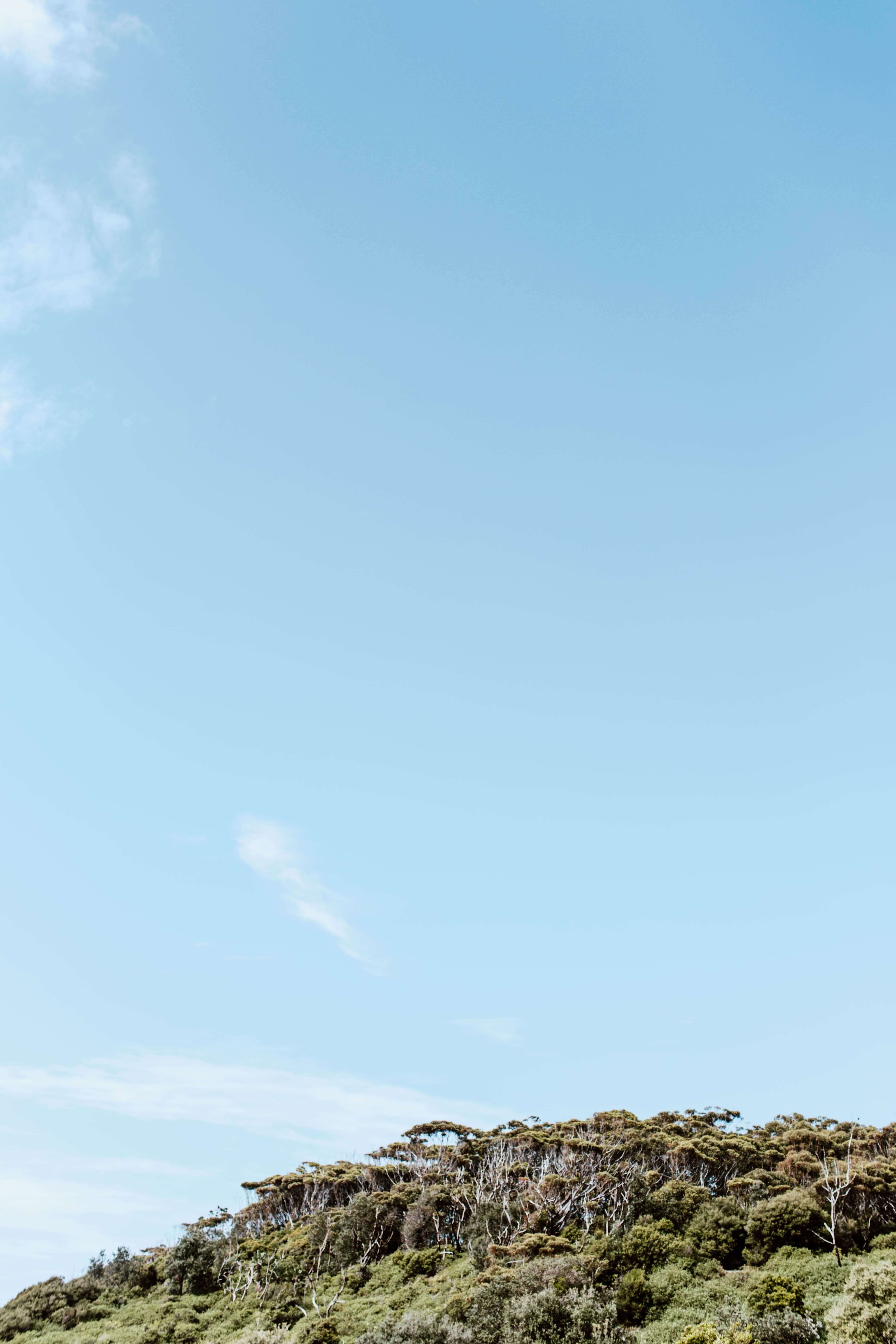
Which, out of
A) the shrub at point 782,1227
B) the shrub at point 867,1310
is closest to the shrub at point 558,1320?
the shrub at point 867,1310

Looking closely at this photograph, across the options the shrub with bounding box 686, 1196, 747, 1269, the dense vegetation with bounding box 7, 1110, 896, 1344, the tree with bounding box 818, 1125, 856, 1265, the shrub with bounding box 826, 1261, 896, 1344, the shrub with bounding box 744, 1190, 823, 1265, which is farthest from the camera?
the shrub with bounding box 686, 1196, 747, 1269

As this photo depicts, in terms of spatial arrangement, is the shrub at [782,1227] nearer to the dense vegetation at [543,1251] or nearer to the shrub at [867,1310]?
the dense vegetation at [543,1251]

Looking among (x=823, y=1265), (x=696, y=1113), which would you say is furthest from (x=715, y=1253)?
(x=696, y=1113)

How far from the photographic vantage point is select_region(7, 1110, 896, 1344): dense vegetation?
1346 inches

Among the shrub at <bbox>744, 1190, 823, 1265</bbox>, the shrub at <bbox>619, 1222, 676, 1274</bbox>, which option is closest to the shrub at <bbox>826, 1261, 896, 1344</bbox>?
the shrub at <bbox>744, 1190, 823, 1265</bbox>

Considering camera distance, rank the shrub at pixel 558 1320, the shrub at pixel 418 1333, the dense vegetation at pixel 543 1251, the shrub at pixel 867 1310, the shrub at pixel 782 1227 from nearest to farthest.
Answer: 1. the shrub at pixel 867 1310
2. the shrub at pixel 418 1333
3. the shrub at pixel 558 1320
4. the dense vegetation at pixel 543 1251
5. the shrub at pixel 782 1227

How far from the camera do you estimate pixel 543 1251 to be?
42.9m

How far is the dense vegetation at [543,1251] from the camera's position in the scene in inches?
1346

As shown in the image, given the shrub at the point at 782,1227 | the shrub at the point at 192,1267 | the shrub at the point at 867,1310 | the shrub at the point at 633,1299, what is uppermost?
the shrub at the point at 782,1227

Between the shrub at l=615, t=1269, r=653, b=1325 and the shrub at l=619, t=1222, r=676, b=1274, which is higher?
the shrub at l=619, t=1222, r=676, b=1274

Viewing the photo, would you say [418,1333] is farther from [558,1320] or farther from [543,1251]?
[543,1251]

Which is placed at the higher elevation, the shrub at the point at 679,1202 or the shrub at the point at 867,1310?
the shrub at the point at 679,1202

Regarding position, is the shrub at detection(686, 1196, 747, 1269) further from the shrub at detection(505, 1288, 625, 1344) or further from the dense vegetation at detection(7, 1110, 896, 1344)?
the shrub at detection(505, 1288, 625, 1344)

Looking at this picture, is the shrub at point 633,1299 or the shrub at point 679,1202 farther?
the shrub at point 679,1202
